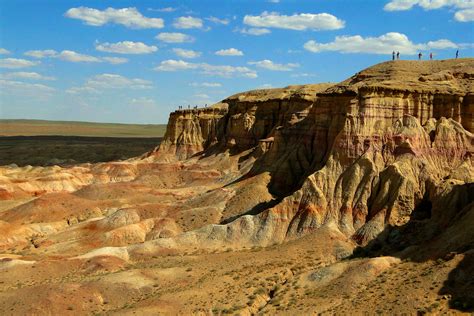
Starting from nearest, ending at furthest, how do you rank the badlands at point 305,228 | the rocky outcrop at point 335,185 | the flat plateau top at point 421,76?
the badlands at point 305,228 → the rocky outcrop at point 335,185 → the flat plateau top at point 421,76

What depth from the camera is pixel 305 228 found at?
49.2 m

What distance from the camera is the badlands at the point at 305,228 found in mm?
35281

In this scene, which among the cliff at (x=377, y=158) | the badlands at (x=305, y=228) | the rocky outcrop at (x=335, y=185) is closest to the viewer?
the badlands at (x=305, y=228)

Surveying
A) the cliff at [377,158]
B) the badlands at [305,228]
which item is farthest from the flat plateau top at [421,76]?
the badlands at [305,228]

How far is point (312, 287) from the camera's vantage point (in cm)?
3697

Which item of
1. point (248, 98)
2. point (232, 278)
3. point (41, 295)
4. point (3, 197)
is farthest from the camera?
point (248, 98)

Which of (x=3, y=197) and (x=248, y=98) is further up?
(x=248, y=98)

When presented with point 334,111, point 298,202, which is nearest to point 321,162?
point 334,111

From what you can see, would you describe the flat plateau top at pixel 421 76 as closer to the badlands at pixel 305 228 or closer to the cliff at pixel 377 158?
the cliff at pixel 377 158

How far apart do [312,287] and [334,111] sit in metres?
28.1

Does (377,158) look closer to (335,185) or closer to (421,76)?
(335,185)

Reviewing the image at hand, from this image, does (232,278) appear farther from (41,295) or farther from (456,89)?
(456,89)

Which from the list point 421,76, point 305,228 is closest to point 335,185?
point 305,228

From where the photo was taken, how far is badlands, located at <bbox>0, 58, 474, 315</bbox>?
3528 cm
